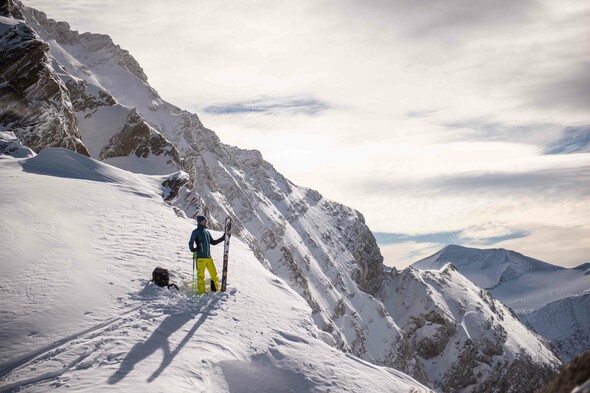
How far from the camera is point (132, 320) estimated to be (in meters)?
9.80

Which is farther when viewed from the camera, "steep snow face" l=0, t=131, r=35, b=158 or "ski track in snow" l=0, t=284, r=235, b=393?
"steep snow face" l=0, t=131, r=35, b=158

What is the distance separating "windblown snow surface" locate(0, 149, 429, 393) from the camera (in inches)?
314

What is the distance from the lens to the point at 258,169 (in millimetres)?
170375

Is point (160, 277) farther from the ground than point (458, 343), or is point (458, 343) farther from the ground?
point (160, 277)

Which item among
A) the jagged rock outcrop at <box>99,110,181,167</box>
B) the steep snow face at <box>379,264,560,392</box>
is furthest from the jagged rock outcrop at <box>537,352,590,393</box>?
the steep snow face at <box>379,264,560,392</box>

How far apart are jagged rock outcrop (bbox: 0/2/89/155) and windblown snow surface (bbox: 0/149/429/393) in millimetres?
25337

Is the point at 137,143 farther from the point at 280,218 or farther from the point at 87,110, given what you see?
the point at 280,218

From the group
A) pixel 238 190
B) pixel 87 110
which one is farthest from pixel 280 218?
pixel 87 110

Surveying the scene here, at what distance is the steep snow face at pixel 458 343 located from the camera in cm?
13788

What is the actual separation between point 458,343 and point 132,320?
152 m

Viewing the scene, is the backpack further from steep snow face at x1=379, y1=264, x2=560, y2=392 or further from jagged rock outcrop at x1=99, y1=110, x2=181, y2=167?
steep snow face at x1=379, y1=264, x2=560, y2=392

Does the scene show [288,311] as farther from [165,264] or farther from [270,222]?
[270,222]

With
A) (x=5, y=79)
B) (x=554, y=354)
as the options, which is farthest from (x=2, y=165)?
(x=554, y=354)

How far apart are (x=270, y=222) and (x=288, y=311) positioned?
126 metres
